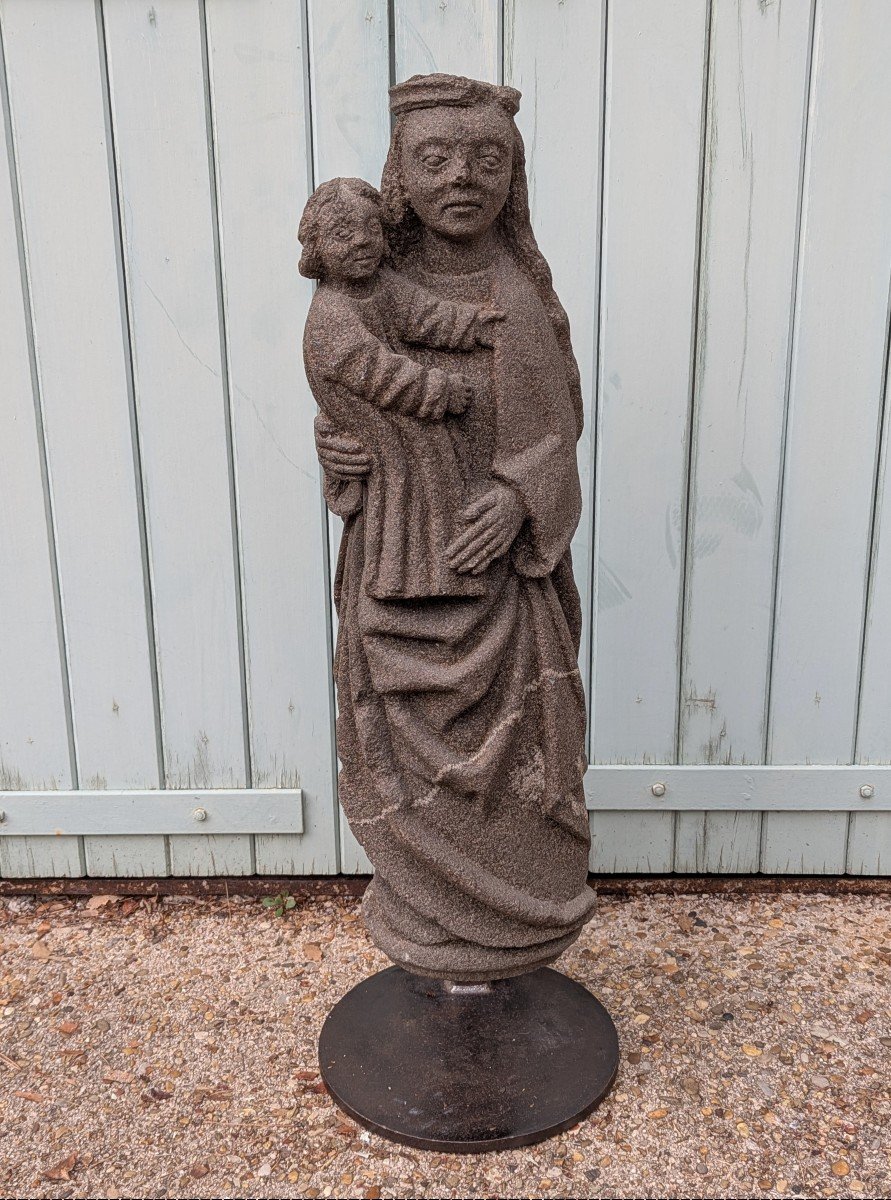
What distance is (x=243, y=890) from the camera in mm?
2984

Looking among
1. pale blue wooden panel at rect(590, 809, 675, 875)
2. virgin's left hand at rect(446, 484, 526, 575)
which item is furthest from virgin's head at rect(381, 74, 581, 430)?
pale blue wooden panel at rect(590, 809, 675, 875)

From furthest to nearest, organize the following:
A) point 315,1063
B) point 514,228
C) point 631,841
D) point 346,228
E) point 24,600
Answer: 1. point 631,841
2. point 24,600
3. point 315,1063
4. point 514,228
5. point 346,228

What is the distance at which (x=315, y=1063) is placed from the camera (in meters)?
2.21

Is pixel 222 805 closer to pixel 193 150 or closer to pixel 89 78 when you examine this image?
pixel 193 150

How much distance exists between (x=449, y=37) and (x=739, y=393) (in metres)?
1.22

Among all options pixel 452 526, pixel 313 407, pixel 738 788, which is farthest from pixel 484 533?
pixel 738 788

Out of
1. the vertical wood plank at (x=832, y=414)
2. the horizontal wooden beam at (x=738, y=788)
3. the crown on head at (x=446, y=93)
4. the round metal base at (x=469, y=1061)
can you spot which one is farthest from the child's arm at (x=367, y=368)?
the horizontal wooden beam at (x=738, y=788)

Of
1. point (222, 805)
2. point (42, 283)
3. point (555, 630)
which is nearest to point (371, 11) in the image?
point (42, 283)

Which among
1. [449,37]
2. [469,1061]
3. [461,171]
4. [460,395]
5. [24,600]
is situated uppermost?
[449,37]

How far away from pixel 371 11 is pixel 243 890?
2.53 m

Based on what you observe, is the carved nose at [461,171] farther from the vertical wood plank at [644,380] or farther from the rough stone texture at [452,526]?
the vertical wood plank at [644,380]

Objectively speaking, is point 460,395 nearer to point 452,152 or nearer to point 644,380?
point 452,152

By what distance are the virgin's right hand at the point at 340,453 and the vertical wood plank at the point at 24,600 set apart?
1.32 metres

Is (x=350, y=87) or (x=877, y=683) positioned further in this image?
(x=877, y=683)
